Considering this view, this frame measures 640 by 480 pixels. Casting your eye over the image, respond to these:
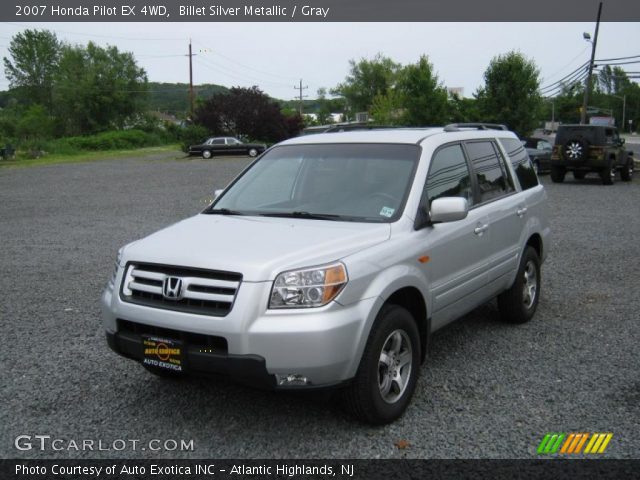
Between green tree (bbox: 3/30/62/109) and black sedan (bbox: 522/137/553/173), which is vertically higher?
green tree (bbox: 3/30/62/109)

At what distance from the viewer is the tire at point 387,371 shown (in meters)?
3.63

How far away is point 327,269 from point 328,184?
4.27 feet

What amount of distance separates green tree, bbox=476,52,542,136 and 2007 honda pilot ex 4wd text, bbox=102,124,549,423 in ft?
98.0

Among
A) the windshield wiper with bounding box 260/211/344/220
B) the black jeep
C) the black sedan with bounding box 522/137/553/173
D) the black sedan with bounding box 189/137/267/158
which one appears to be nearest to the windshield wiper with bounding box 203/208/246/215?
the windshield wiper with bounding box 260/211/344/220

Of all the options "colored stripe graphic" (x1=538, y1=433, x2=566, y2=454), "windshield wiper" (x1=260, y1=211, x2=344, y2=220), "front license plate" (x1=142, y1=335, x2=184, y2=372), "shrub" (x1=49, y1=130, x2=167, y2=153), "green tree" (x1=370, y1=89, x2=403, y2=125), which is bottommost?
"shrub" (x1=49, y1=130, x2=167, y2=153)

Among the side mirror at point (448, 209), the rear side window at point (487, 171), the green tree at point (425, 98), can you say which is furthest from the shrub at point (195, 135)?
the side mirror at point (448, 209)

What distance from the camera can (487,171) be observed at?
18.1 ft

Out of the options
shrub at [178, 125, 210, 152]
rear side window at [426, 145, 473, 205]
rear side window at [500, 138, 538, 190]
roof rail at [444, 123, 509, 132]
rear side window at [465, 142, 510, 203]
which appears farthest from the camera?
shrub at [178, 125, 210, 152]

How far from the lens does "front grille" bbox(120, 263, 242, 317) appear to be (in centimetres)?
347

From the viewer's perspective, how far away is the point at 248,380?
342cm

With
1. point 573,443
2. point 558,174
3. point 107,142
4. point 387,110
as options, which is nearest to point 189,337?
point 573,443

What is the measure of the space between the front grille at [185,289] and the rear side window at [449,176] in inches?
67.4

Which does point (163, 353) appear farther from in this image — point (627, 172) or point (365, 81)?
point (365, 81)

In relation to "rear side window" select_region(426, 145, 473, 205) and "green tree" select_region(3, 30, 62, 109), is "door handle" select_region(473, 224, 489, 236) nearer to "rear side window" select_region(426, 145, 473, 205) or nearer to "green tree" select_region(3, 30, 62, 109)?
"rear side window" select_region(426, 145, 473, 205)
